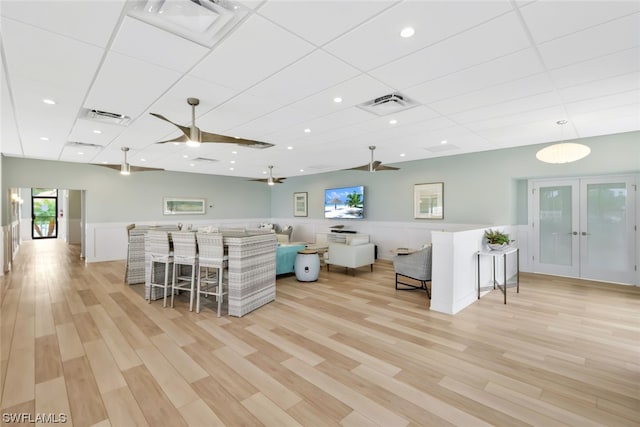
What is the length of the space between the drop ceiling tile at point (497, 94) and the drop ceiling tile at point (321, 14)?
1968 millimetres

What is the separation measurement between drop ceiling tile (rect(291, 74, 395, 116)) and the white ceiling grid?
2cm

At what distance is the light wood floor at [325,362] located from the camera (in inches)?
82.0

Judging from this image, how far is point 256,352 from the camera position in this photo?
2928 mm

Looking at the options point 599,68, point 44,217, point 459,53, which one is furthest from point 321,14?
point 44,217

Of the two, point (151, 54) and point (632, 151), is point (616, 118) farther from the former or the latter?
point (151, 54)

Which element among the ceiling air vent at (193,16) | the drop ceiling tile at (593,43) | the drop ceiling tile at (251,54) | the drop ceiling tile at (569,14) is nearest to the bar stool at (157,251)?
the drop ceiling tile at (251,54)

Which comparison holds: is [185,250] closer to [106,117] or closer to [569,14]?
[106,117]

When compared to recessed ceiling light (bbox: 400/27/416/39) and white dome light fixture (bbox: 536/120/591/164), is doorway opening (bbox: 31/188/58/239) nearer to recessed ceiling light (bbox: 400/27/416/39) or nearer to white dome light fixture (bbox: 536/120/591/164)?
recessed ceiling light (bbox: 400/27/416/39)

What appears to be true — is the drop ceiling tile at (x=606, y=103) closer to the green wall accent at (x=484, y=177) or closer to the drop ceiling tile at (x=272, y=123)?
Result: the green wall accent at (x=484, y=177)

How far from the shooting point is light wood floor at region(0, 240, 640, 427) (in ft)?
6.83

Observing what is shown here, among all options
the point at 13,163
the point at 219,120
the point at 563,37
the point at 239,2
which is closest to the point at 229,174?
the point at 13,163

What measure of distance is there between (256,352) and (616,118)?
5.91m

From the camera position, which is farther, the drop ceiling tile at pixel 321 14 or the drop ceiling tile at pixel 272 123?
the drop ceiling tile at pixel 272 123

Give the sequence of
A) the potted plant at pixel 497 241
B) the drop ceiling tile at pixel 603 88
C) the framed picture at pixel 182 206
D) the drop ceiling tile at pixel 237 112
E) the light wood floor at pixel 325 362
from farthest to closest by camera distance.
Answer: the framed picture at pixel 182 206
the potted plant at pixel 497 241
the drop ceiling tile at pixel 237 112
the drop ceiling tile at pixel 603 88
the light wood floor at pixel 325 362
